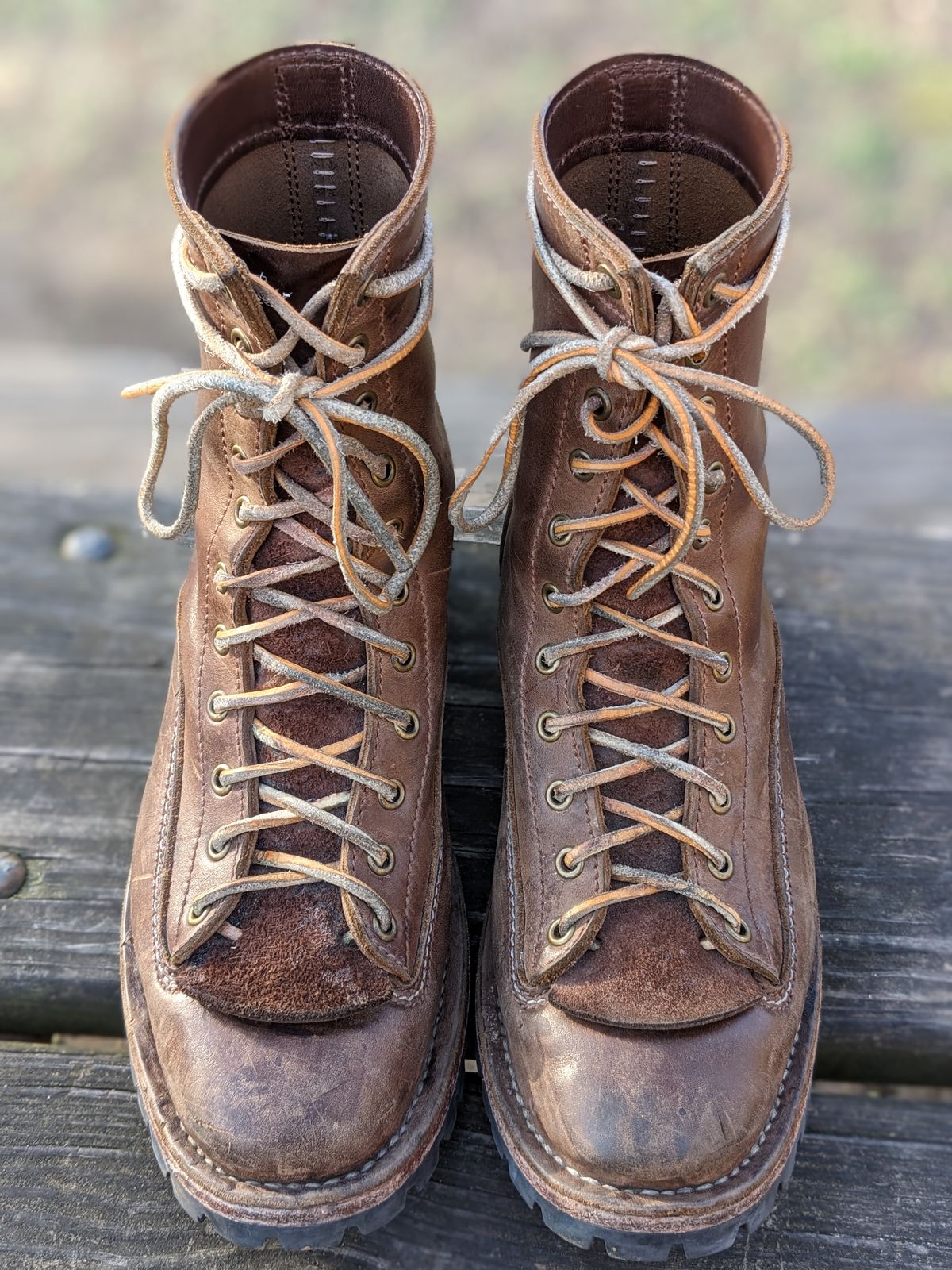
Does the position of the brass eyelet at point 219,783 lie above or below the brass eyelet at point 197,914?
above

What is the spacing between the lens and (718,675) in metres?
1.23

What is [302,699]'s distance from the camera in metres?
1.20

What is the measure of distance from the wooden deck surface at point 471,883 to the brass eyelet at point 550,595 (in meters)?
0.33

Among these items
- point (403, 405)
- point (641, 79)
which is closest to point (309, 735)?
point (403, 405)

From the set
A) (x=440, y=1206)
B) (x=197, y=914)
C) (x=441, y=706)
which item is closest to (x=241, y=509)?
(x=441, y=706)

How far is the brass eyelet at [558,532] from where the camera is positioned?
4.04 feet

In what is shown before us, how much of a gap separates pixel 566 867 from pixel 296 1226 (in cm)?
45

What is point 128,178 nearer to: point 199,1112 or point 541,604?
point 541,604

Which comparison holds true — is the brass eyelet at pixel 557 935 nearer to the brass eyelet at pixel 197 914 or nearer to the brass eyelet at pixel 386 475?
the brass eyelet at pixel 197 914

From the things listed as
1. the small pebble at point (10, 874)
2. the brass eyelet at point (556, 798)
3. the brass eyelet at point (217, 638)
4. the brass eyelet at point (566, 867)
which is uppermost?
the brass eyelet at point (217, 638)

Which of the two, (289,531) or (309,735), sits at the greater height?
(289,531)

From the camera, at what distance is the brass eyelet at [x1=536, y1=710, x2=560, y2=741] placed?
4.06ft

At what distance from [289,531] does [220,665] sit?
18cm

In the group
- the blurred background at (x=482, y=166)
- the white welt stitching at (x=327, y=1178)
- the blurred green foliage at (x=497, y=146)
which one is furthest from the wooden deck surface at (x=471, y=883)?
the blurred green foliage at (x=497, y=146)
